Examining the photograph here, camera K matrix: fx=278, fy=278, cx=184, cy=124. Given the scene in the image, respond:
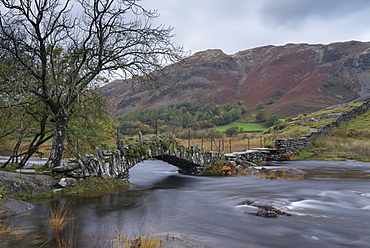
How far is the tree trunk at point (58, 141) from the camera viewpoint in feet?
38.6

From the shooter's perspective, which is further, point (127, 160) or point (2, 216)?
point (127, 160)

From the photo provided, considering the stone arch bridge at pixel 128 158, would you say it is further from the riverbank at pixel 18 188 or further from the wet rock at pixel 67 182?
the riverbank at pixel 18 188

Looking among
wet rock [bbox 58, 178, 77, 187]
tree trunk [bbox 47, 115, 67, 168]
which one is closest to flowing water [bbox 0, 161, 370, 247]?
wet rock [bbox 58, 178, 77, 187]

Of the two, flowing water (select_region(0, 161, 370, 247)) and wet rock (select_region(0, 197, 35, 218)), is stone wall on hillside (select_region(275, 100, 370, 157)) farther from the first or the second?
wet rock (select_region(0, 197, 35, 218))

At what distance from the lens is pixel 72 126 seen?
15.5 metres

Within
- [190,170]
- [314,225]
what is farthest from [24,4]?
[190,170]

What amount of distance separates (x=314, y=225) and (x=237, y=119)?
406ft

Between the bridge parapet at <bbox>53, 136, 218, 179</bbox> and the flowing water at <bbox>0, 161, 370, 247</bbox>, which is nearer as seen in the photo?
the flowing water at <bbox>0, 161, 370, 247</bbox>

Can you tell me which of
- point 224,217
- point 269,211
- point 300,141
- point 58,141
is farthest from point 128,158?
point 300,141

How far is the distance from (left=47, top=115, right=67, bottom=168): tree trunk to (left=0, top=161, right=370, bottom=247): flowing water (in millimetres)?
2443

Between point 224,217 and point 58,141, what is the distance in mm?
7576

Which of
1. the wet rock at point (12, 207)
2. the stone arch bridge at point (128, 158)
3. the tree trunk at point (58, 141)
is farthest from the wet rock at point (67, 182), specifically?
the wet rock at point (12, 207)

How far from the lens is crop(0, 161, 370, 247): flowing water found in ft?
22.2

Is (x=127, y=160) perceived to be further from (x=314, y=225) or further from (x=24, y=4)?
(x=314, y=225)
